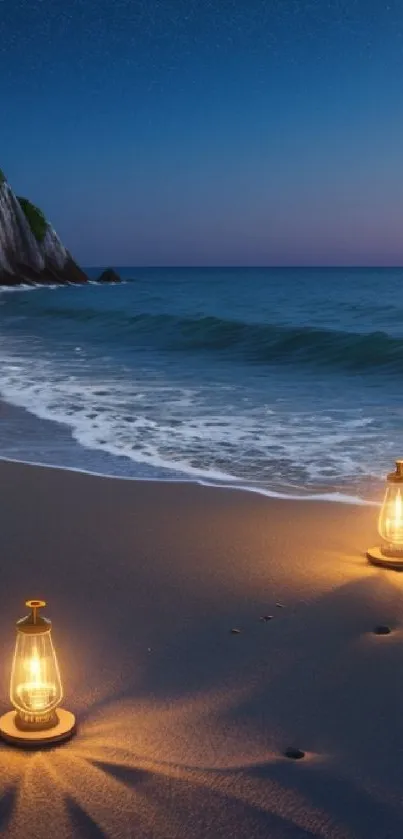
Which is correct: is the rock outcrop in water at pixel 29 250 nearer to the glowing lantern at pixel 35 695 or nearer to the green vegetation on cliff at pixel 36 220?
the green vegetation on cliff at pixel 36 220

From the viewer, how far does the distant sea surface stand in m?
8.27

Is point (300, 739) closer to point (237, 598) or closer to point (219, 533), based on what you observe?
point (237, 598)

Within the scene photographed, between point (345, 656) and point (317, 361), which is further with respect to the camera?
point (317, 361)

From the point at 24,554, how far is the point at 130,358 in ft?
49.1

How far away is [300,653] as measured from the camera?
419cm

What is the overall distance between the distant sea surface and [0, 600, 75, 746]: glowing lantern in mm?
3845

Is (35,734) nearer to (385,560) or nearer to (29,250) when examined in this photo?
(385,560)

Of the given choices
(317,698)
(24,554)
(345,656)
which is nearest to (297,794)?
(317,698)

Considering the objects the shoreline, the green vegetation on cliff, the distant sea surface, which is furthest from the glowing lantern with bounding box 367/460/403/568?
the green vegetation on cliff

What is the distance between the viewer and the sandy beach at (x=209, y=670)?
3.00 meters

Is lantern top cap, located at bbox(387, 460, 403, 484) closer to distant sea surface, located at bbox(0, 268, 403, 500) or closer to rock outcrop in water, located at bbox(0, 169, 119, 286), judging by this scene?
distant sea surface, located at bbox(0, 268, 403, 500)

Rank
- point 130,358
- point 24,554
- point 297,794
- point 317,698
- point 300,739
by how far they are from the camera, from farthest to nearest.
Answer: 1. point 130,358
2. point 24,554
3. point 317,698
4. point 300,739
5. point 297,794

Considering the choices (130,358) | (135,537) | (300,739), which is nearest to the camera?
(300,739)

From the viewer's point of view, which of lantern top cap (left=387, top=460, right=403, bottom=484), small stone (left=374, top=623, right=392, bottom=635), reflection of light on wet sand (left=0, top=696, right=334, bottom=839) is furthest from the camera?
lantern top cap (left=387, top=460, right=403, bottom=484)
